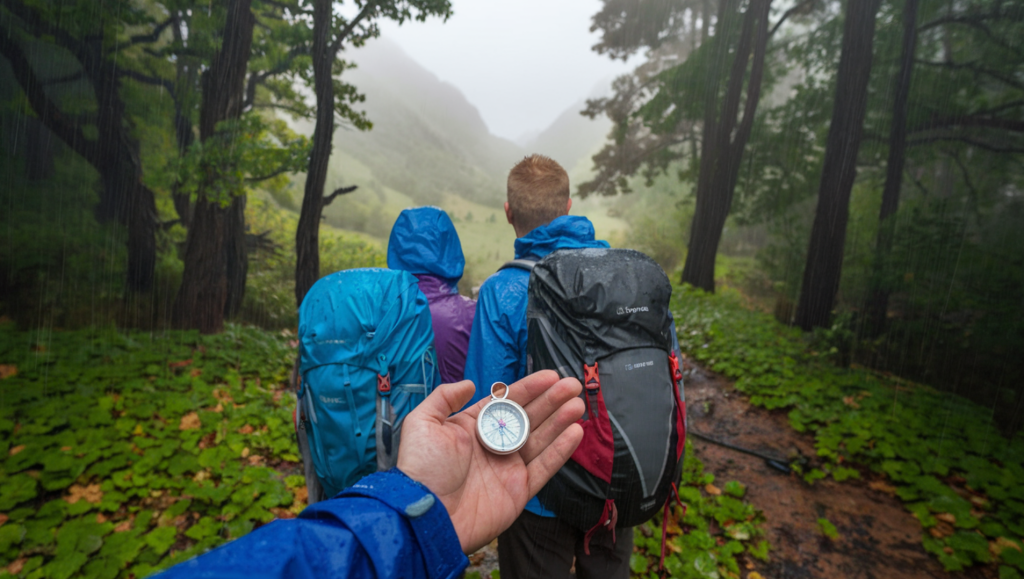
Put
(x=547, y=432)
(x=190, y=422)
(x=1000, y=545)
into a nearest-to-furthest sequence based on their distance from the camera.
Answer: (x=547, y=432), (x=1000, y=545), (x=190, y=422)

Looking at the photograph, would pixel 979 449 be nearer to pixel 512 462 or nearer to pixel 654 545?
pixel 654 545

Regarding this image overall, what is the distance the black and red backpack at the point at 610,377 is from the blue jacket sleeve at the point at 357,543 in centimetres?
68

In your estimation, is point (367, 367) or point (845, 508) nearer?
point (367, 367)

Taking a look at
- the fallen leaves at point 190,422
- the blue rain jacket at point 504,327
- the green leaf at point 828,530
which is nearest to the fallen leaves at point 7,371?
the fallen leaves at point 190,422

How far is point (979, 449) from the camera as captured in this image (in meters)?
3.87

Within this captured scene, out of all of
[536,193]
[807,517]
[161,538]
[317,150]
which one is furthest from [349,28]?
[807,517]

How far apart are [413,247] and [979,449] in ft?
17.6

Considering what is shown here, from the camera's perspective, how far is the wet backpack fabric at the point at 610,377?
4.95 ft

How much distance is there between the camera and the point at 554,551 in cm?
172

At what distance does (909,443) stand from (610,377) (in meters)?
4.43

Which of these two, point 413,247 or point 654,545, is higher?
point 413,247

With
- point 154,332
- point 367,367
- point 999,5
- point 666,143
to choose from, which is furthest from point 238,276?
point 999,5

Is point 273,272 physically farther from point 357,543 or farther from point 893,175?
point 893,175

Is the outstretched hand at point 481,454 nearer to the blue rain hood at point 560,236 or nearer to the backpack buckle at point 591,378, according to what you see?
the backpack buckle at point 591,378
